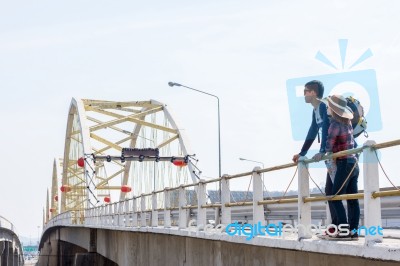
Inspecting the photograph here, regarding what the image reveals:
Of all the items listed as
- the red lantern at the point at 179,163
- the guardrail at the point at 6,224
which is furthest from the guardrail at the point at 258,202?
the guardrail at the point at 6,224

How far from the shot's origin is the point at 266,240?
8.37 metres

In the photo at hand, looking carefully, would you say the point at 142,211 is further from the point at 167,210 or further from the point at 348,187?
the point at 348,187

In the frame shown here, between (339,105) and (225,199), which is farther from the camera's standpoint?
(225,199)

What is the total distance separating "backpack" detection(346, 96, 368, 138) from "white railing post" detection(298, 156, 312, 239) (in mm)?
633

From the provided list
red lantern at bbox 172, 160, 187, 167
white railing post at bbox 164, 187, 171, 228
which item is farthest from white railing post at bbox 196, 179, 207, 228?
red lantern at bbox 172, 160, 187, 167

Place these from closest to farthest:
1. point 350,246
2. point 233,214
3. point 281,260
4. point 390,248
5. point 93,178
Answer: point 390,248 < point 350,246 < point 281,260 < point 233,214 < point 93,178

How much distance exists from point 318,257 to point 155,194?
10.5 m

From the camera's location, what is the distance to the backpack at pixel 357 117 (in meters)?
7.23

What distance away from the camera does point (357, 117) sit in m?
7.31

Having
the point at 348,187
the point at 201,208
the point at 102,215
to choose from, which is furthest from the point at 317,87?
the point at 102,215

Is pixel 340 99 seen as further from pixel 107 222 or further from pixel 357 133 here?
pixel 107 222

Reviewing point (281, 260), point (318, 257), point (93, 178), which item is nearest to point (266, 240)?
point (281, 260)

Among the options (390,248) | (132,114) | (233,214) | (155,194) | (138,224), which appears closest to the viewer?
(390,248)

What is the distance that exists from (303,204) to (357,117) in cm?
111
